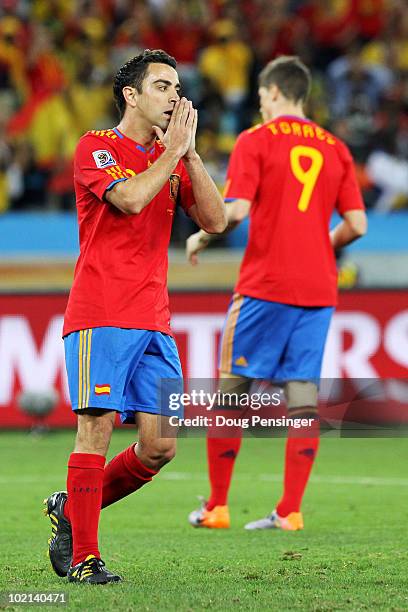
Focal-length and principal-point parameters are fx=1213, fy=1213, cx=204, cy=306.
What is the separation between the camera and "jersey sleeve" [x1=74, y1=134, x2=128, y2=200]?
15.4 ft

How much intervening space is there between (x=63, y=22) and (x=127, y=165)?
11432 mm

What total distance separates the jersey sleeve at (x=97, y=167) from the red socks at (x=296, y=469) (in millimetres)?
2398

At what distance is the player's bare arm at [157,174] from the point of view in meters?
4.61

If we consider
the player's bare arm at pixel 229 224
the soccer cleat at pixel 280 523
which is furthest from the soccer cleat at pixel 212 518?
the player's bare arm at pixel 229 224

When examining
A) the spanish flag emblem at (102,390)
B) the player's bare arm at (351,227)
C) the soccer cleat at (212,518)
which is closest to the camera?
the spanish flag emblem at (102,390)

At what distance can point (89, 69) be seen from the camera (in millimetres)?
14992

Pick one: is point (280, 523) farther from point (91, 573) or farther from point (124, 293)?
point (124, 293)

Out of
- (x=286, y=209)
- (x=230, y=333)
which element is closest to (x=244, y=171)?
(x=286, y=209)

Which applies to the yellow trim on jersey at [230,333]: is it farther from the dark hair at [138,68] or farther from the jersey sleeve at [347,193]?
the dark hair at [138,68]

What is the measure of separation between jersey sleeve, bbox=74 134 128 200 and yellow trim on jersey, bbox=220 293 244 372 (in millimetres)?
2095

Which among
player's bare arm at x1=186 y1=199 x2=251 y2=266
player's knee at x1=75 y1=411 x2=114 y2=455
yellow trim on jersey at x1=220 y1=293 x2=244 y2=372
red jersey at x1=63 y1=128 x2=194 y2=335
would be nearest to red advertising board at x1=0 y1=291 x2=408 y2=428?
yellow trim on jersey at x1=220 y1=293 x2=244 y2=372

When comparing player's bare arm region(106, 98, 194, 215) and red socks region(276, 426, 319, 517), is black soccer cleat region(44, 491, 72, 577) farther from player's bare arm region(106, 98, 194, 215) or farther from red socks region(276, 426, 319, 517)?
red socks region(276, 426, 319, 517)

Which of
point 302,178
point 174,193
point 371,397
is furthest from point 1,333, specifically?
point 174,193

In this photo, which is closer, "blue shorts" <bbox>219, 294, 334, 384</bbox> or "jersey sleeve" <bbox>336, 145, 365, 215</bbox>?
"blue shorts" <bbox>219, 294, 334, 384</bbox>
